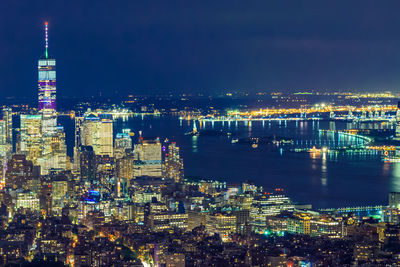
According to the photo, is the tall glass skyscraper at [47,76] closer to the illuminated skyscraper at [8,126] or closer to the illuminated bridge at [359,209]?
the illuminated skyscraper at [8,126]

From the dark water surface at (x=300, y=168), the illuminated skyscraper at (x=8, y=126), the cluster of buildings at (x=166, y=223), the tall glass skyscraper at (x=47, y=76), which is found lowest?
the cluster of buildings at (x=166, y=223)

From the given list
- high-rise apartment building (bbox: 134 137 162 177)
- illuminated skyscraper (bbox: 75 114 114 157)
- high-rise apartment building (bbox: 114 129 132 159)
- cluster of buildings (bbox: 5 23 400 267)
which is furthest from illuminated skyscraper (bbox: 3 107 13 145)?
cluster of buildings (bbox: 5 23 400 267)

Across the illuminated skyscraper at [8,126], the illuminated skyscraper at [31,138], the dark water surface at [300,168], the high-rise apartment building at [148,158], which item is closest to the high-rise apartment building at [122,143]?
the high-rise apartment building at [148,158]

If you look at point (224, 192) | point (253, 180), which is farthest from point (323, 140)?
point (224, 192)

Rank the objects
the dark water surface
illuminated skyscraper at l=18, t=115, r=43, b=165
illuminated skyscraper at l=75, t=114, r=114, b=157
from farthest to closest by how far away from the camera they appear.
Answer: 1. illuminated skyscraper at l=75, t=114, r=114, b=157
2. illuminated skyscraper at l=18, t=115, r=43, b=165
3. the dark water surface

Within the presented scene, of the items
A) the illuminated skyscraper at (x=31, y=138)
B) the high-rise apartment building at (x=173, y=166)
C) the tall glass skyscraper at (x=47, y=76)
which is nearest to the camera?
the high-rise apartment building at (x=173, y=166)

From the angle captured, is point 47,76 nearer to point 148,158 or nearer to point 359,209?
point 148,158

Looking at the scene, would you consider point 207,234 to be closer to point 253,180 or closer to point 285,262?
point 285,262

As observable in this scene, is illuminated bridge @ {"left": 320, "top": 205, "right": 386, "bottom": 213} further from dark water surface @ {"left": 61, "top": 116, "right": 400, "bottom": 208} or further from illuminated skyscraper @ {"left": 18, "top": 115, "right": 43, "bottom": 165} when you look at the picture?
illuminated skyscraper @ {"left": 18, "top": 115, "right": 43, "bottom": 165}

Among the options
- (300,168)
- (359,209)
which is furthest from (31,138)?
(359,209)
